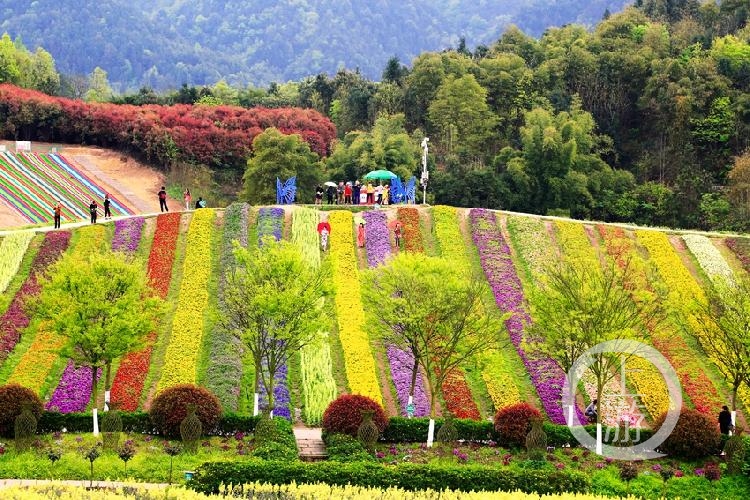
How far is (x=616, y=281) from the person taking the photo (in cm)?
3781

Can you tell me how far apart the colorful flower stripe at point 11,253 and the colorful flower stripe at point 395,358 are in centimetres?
1598

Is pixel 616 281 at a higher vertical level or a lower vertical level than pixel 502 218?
lower

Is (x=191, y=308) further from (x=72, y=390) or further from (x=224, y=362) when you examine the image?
(x=72, y=390)

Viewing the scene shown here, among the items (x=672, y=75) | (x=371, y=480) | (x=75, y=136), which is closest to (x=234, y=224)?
(x=371, y=480)

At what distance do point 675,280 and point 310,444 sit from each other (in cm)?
2099

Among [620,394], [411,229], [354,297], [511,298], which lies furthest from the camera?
[411,229]

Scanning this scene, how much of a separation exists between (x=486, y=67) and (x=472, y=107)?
8.00 metres

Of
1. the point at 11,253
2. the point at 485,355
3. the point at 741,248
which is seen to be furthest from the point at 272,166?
the point at 485,355

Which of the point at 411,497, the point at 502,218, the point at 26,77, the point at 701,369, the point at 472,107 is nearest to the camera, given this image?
the point at 411,497

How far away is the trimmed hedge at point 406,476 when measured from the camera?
28656mm

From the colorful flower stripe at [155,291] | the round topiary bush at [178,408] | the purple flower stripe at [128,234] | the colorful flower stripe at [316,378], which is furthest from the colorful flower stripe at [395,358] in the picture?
the purple flower stripe at [128,234]

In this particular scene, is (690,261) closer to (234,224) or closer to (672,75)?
(234,224)

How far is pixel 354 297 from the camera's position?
155ft

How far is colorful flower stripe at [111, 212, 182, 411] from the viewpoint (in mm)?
38781
